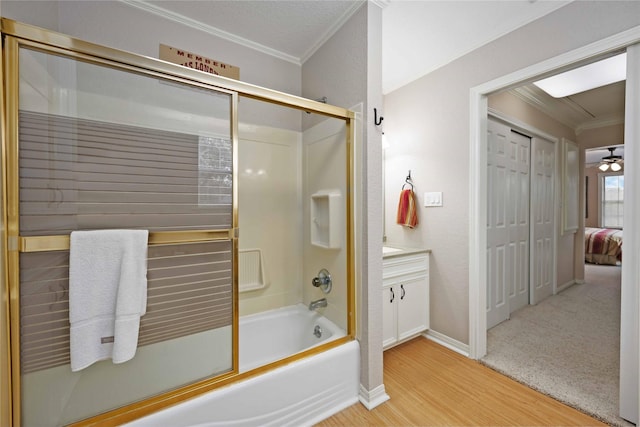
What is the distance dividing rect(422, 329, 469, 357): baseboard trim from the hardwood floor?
0.10 meters

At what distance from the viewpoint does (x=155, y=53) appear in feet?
5.73

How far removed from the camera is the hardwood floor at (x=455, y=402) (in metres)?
1.50

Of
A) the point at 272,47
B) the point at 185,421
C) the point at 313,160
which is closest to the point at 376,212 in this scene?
the point at 313,160

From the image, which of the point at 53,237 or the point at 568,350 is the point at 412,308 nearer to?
the point at 568,350

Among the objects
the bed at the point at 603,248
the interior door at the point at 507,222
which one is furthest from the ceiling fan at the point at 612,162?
the interior door at the point at 507,222

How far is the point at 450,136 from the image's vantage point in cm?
223

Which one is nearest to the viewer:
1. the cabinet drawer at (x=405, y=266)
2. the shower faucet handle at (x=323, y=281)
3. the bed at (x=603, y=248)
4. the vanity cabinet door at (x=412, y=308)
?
the shower faucet handle at (x=323, y=281)

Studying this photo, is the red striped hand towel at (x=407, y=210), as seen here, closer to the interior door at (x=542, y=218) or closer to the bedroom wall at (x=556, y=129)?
the bedroom wall at (x=556, y=129)

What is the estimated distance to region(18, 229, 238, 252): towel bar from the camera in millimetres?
972

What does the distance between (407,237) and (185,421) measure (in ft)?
7.10

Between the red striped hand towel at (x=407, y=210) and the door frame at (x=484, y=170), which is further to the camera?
the red striped hand towel at (x=407, y=210)

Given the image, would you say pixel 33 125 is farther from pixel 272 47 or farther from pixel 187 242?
pixel 272 47

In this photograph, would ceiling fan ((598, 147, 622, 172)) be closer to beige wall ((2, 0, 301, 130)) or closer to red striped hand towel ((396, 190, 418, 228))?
red striped hand towel ((396, 190, 418, 228))

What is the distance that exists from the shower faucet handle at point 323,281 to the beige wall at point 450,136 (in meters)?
1.04
